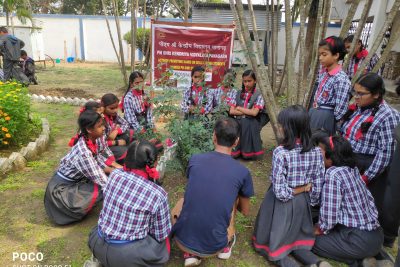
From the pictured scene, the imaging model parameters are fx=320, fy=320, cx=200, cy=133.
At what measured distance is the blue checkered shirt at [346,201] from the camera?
2.41 m

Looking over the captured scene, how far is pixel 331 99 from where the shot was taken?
10.6 feet

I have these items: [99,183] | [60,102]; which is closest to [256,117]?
[99,183]

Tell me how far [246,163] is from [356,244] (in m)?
2.18

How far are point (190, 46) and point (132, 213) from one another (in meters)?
4.36

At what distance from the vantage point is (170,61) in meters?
5.90

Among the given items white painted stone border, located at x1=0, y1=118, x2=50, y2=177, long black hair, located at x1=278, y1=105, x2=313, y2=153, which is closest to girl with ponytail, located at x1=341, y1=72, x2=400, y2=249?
long black hair, located at x1=278, y1=105, x2=313, y2=153

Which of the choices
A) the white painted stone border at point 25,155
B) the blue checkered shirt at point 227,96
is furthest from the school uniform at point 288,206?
the white painted stone border at point 25,155

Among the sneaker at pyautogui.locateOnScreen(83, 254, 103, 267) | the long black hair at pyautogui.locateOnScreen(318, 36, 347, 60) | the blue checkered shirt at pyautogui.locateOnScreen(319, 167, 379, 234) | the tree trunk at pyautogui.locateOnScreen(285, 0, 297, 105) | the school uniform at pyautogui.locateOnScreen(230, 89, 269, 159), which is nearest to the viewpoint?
the sneaker at pyautogui.locateOnScreen(83, 254, 103, 267)

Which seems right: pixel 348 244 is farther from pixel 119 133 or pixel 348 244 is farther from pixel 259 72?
pixel 119 133

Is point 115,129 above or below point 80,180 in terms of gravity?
above

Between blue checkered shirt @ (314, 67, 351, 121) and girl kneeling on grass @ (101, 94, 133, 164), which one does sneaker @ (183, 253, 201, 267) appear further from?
blue checkered shirt @ (314, 67, 351, 121)

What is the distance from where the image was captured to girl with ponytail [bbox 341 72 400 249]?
8.55ft

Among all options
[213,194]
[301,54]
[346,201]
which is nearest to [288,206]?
[346,201]

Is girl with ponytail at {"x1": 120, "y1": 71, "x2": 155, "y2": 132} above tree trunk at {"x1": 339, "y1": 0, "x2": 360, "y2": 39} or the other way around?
the other way around
